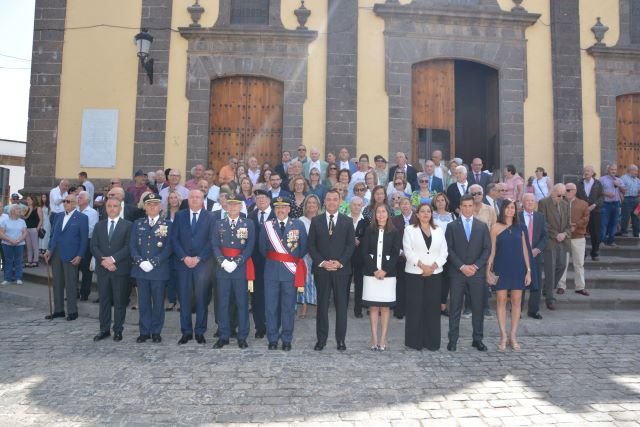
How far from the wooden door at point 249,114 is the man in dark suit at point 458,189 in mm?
4909

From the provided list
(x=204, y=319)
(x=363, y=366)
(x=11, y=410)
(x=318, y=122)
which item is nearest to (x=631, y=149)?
(x=318, y=122)

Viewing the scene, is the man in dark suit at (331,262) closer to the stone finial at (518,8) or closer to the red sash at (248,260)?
the red sash at (248,260)

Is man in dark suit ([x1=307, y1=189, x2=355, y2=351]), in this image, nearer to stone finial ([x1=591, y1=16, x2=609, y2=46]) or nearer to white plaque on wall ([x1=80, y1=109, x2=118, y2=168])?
white plaque on wall ([x1=80, y1=109, x2=118, y2=168])

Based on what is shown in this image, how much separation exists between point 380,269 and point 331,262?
1.95 feet

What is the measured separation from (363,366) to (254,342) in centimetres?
153

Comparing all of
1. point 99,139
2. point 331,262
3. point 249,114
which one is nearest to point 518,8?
point 249,114

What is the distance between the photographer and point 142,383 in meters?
4.54

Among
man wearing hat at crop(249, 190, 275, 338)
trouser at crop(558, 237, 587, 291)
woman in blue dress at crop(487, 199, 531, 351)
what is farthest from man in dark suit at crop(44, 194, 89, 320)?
trouser at crop(558, 237, 587, 291)

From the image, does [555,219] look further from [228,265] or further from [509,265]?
[228,265]

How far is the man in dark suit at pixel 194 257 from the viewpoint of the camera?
5953mm

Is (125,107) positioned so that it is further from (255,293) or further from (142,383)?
(142,383)

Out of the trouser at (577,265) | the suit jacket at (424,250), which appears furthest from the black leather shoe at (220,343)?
the trouser at (577,265)

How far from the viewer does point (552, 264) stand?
7.47 metres

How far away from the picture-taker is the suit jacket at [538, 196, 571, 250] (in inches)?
299
